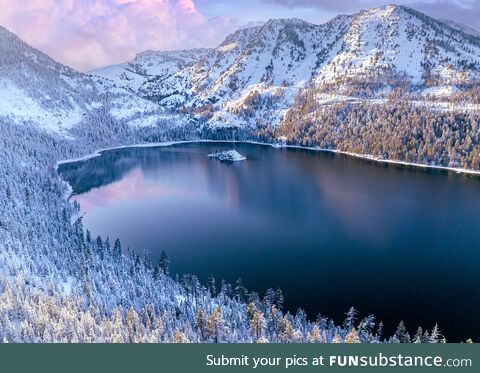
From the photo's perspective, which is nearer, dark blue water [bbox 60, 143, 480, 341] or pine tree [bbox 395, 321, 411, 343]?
pine tree [bbox 395, 321, 411, 343]

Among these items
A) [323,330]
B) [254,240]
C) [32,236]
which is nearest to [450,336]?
[323,330]

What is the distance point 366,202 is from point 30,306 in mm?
133991

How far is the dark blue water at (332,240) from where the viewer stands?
88312 millimetres

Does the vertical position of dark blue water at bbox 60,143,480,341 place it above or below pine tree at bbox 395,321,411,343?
above

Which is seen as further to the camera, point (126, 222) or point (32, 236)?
point (126, 222)

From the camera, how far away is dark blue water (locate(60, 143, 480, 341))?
88312 mm

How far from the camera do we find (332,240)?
123500 millimetres

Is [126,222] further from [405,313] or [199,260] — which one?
[405,313]

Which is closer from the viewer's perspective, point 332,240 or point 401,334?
point 401,334

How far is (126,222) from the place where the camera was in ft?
495

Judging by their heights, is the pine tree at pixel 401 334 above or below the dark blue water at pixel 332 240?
below

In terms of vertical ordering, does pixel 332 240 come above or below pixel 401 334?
above

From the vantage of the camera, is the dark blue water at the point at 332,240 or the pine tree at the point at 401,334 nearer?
the pine tree at the point at 401,334
